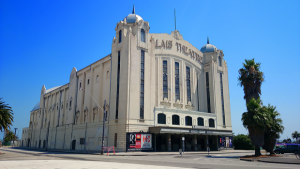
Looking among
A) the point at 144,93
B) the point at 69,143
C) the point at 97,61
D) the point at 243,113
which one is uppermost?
the point at 97,61

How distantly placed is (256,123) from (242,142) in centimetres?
3187

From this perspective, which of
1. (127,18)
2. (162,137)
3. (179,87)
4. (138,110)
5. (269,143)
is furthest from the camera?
(179,87)

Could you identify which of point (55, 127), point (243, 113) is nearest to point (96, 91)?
point (55, 127)

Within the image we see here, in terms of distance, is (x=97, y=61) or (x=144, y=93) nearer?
(x=144, y=93)

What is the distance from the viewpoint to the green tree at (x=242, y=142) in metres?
56.8

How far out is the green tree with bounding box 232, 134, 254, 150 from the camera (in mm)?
56781

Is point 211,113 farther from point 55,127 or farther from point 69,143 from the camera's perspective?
point 55,127

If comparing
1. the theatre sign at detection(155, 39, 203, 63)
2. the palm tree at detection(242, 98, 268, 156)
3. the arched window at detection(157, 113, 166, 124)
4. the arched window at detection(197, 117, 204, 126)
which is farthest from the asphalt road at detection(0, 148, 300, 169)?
the theatre sign at detection(155, 39, 203, 63)

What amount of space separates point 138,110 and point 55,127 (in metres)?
36.4

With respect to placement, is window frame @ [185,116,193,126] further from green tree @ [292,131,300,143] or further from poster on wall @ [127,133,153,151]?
green tree @ [292,131,300,143]

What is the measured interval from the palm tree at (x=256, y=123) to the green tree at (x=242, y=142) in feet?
98.3

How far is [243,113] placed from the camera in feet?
102

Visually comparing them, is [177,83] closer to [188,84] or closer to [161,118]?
[188,84]

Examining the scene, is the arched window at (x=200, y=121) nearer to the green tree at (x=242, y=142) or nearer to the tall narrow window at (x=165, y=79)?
the tall narrow window at (x=165, y=79)
